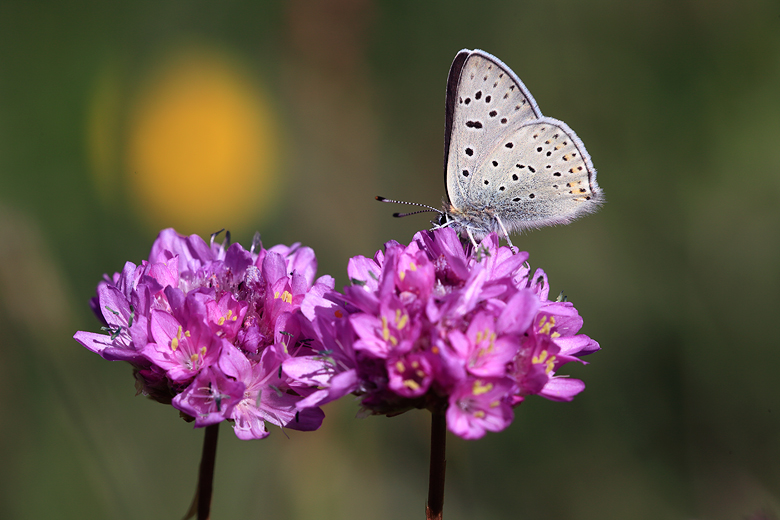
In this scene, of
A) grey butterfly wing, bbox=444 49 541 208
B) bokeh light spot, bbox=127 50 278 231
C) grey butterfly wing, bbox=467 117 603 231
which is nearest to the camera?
grey butterfly wing, bbox=444 49 541 208

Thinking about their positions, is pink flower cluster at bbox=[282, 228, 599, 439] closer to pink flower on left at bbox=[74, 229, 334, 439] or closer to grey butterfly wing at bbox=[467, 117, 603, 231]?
pink flower on left at bbox=[74, 229, 334, 439]

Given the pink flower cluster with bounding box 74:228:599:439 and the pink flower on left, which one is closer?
the pink flower cluster with bounding box 74:228:599:439

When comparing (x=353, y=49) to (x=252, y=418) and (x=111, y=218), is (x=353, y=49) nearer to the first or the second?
(x=111, y=218)

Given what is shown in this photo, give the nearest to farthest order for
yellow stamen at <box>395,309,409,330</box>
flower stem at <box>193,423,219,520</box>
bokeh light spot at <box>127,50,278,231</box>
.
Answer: yellow stamen at <box>395,309,409,330</box>
flower stem at <box>193,423,219,520</box>
bokeh light spot at <box>127,50,278,231</box>

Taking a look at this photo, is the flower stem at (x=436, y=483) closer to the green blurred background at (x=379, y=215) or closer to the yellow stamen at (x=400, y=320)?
the yellow stamen at (x=400, y=320)

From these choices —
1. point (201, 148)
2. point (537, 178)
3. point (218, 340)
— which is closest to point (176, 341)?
point (218, 340)

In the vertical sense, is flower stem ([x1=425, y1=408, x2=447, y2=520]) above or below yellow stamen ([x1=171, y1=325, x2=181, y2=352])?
below

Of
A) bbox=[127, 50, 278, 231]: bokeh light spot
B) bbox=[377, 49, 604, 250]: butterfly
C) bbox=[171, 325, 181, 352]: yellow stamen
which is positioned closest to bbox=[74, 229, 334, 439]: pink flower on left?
bbox=[171, 325, 181, 352]: yellow stamen

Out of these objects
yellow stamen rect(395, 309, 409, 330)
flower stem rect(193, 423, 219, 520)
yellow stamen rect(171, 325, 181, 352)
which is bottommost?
flower stem rect(193, 423, 219, 520)
